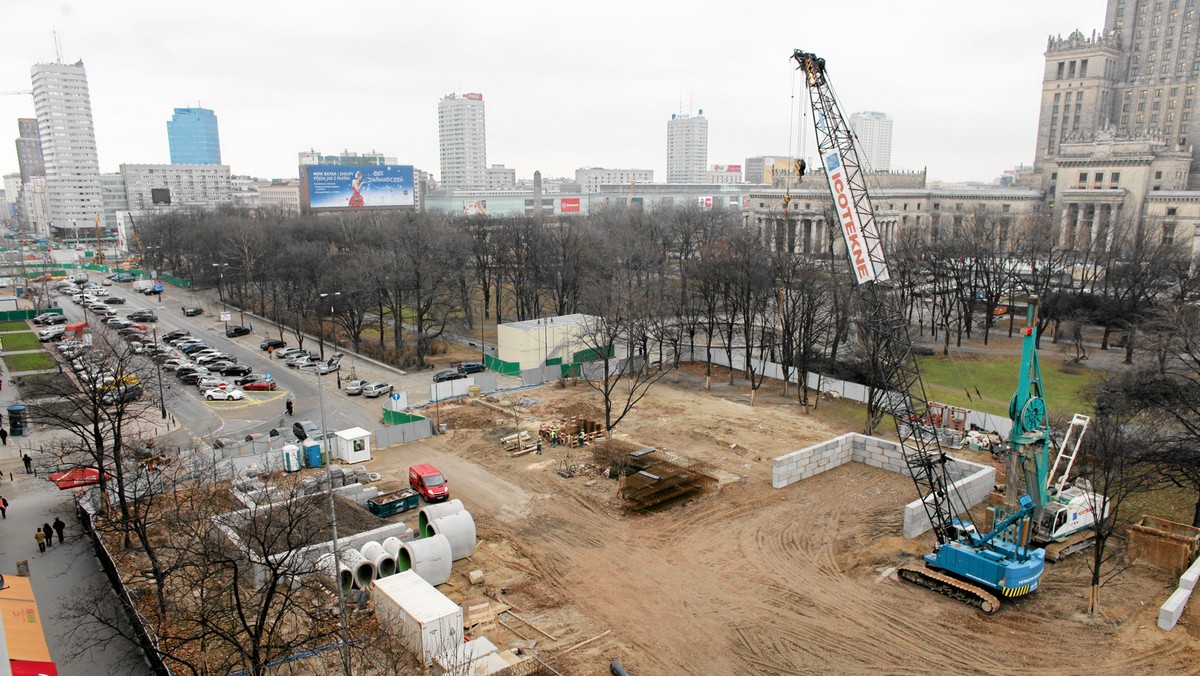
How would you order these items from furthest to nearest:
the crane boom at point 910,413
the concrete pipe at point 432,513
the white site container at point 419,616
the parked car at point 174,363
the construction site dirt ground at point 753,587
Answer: the parked car at point 174,363 → the concrete pipe at point 432,513 → the crane boom at point 910,413 → the construction site dirt ground at point 753,587 → the white site container at point 419,616

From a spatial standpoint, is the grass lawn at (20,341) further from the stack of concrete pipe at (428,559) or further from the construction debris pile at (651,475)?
the stack of concrete pipe at (428,559)

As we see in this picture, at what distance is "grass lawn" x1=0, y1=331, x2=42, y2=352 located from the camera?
62438 mm

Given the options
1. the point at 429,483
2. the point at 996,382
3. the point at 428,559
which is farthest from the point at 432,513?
the point at 996,382

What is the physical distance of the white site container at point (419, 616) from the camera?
19.9 meters

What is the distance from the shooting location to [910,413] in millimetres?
27109

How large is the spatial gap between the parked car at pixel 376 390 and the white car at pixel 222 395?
7861 millimetres

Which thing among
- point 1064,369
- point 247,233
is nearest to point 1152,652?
point 1064,369

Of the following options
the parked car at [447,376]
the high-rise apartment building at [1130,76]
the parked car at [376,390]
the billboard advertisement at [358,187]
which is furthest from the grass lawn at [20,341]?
the high-rise apartment building at [1130,76]

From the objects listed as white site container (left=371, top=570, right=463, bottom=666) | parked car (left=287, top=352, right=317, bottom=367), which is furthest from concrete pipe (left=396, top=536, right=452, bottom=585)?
parked car (left=287, top=352, right=317, bottom=367)

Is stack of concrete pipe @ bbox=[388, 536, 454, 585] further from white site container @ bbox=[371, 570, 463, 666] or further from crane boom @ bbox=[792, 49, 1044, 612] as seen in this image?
crane boom @ bbox=[792, 49, 1044, 612]

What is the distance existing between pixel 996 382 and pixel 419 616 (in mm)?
43912

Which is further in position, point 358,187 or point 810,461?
point 358,187

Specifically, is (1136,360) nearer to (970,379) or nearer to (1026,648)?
(970,379)

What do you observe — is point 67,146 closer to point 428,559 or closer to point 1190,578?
point 428,559
